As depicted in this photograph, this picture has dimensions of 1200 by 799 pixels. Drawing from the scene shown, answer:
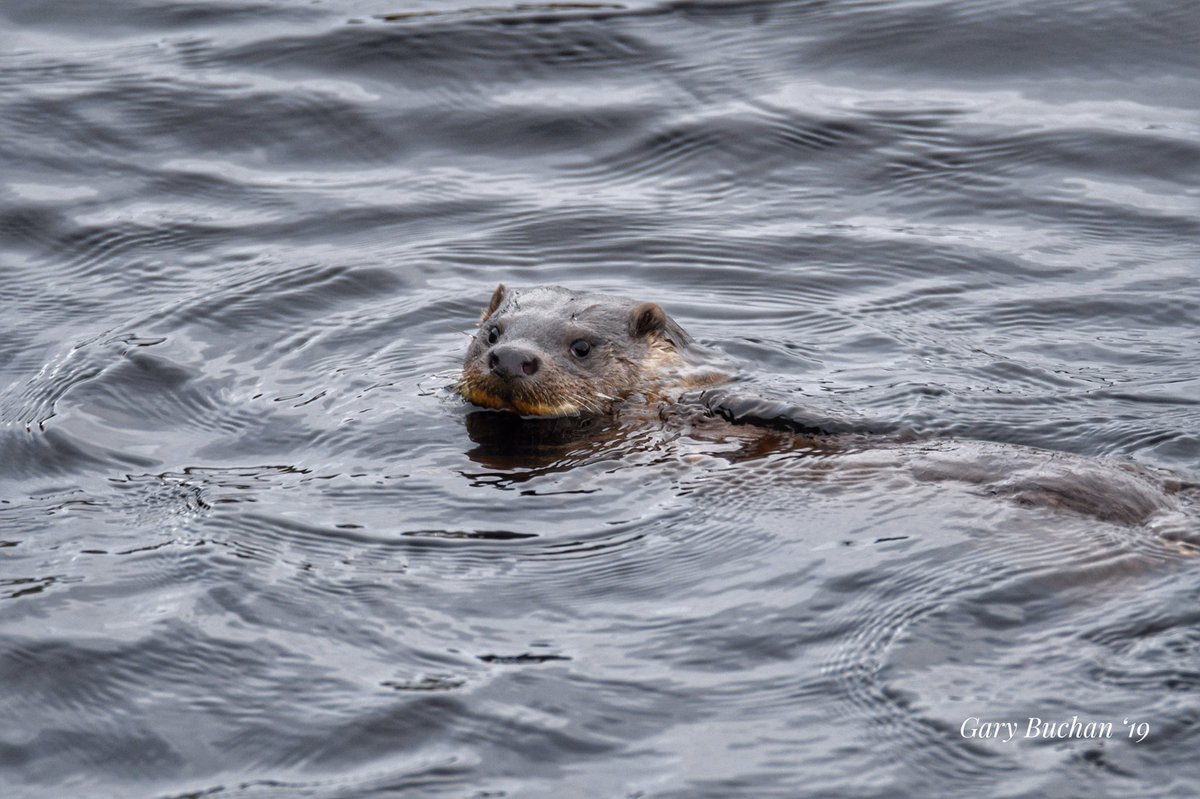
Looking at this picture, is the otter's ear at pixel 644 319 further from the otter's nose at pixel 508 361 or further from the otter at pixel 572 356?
the otter's nose at pixel 508 361

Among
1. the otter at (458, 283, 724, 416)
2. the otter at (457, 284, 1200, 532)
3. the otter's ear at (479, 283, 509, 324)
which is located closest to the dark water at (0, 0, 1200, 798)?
the otter at (457, 284, 1200, 532)

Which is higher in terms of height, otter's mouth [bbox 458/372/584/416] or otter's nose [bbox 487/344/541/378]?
otter's nose [bbox 487/344/541/378]

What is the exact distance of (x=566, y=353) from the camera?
23.9 ft

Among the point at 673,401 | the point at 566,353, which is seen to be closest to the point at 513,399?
the point at 566,353

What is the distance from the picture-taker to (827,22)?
1288 centimetres

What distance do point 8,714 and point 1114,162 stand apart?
822 centimetres

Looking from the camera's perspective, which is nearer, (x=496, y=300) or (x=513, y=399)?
(x=513, y=399)

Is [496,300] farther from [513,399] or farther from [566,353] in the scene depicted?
[513,399]

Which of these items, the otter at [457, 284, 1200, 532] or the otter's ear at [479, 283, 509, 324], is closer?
the otter at [457, 284, 1200, 532]

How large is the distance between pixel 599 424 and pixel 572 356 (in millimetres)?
363

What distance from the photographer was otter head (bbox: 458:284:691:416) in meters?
7.08

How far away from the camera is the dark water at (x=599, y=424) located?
4.66 m

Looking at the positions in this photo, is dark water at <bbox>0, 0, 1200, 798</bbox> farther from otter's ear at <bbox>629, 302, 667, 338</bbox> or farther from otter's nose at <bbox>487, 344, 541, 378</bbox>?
otter's ear at <bbox>629, 302, 667, 338</bbox>

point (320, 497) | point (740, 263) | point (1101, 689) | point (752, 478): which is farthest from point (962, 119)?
point (1101, 689)
